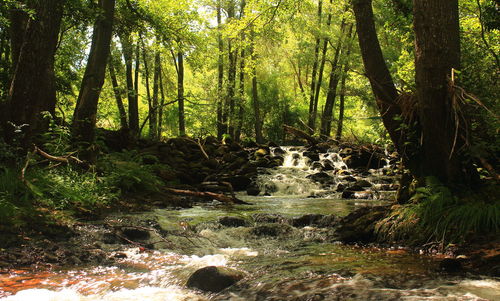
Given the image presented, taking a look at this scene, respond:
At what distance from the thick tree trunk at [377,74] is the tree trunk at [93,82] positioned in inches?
228

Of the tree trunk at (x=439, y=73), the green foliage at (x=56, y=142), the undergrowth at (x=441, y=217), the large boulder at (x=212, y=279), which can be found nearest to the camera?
the large boulder at (x=212, y=279)

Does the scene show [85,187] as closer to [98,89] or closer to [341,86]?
[98,89]

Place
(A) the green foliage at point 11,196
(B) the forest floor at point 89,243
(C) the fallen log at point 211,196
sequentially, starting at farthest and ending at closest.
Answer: (C) the fallen log at point 211,196
(A) the green foliage at point 11,196
(B) the forest floor at point 89,243

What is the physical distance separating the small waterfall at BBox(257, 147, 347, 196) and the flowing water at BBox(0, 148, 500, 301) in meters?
6.39

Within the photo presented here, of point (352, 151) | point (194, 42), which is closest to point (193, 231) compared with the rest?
point (194, 42)

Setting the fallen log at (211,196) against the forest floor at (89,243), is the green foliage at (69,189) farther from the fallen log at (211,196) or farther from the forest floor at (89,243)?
the fallen log at (211,196)

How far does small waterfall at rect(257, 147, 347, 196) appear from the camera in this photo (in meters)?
14.2

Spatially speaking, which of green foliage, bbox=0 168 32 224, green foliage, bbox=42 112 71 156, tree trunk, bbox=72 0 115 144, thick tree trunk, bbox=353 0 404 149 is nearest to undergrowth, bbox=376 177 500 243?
thick tree trunk, bbox=353 0 404 149

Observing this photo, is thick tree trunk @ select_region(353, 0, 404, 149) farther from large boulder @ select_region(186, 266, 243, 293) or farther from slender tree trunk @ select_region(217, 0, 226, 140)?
slender tree trunk @ select_region(217, 0, 226, 140)

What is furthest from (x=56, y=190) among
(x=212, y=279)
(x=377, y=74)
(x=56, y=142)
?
Answer: (x=377, y=74)

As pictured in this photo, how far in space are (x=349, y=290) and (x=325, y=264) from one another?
3.54 ft

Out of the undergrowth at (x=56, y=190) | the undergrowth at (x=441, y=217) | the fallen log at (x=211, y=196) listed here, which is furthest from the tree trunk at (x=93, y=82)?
the undergrowth at (x=441, y=217)

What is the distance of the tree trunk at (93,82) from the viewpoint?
30.1 ft

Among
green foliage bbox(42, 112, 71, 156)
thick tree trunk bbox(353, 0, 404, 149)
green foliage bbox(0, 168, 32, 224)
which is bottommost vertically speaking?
green foliage bbox(0, 168, 32, 224)
